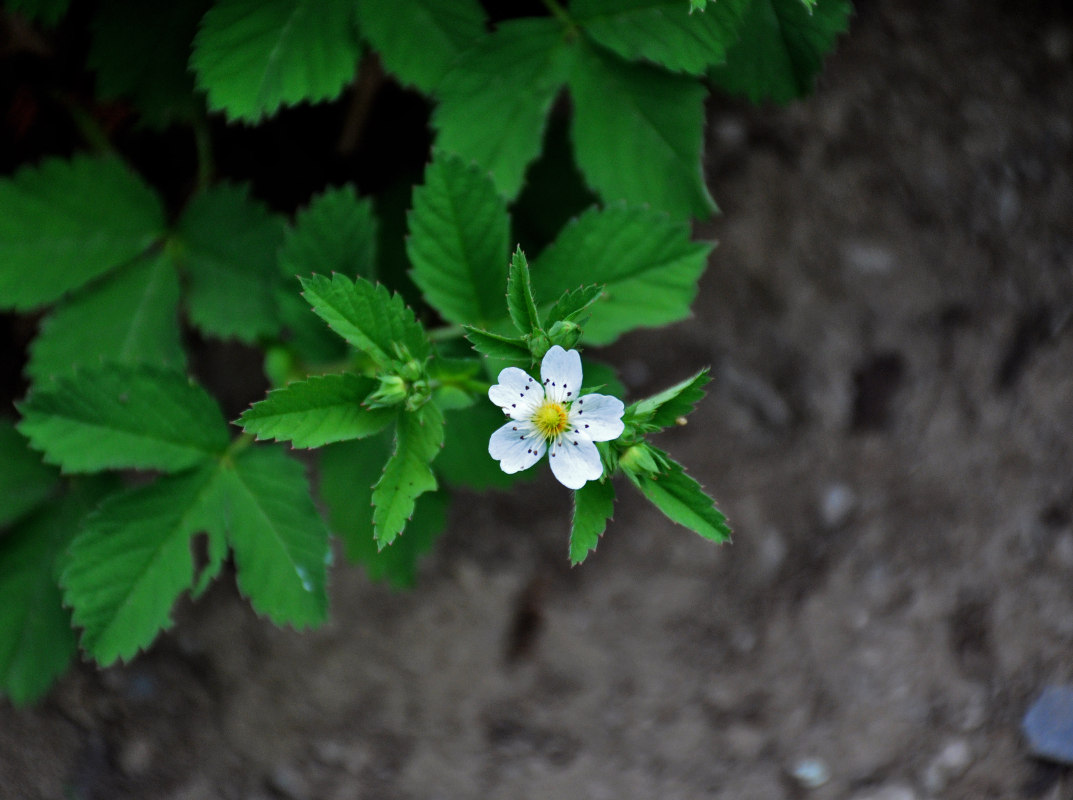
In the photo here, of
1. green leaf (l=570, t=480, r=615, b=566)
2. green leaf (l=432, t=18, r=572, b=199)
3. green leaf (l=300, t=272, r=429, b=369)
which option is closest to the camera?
green leaf (l=570, t=480, r=615, b=566)

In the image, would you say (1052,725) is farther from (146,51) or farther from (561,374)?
(146,51)

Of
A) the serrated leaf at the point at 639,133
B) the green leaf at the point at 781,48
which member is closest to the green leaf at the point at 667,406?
the serrated leaf at the point at 639,133

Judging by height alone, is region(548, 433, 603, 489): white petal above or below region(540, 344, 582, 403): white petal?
below

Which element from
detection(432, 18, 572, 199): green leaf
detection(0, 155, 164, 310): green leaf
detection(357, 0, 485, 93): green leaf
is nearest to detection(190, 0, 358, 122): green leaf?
detection(357, 0, 485, 93): green leaf

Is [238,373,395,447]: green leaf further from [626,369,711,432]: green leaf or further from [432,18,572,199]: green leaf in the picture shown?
[432,18,572,199]: green leaf

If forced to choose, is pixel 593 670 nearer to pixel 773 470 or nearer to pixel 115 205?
pixel 773 470

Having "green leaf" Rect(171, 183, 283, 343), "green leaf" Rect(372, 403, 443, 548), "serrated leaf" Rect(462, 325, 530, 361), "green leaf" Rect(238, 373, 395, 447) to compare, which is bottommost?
"green leaf" Rect(171, 183, 283, 343)
